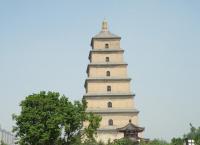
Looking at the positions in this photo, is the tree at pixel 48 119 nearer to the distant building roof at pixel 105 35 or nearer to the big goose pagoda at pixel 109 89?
the big goose pagoda at pixel 109 89

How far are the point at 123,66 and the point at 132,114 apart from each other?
20.5 feet

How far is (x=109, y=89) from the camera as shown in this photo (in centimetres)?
5650

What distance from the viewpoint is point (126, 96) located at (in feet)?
184

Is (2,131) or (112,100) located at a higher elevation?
(2,131)

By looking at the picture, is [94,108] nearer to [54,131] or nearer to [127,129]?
[127,129]

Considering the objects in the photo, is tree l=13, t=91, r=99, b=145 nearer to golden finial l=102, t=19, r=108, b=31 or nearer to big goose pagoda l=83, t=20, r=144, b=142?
big goose pagoda l=83, t=20, r=144, b=142

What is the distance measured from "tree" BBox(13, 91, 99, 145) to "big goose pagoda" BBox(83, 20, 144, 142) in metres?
10.3

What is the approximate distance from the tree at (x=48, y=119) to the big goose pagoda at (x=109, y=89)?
10340 mm

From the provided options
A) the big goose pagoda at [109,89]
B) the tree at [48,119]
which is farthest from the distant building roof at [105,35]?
the tree at [48,119]

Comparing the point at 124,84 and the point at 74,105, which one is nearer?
the point at 74,105

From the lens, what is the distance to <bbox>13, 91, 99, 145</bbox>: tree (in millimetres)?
→ 42469

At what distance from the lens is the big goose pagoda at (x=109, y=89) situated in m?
55.1

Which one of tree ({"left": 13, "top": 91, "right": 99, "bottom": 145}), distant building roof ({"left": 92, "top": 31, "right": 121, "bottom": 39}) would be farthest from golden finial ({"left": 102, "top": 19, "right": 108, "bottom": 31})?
tree ({"left": 13, "top": 91, "right": 99, "bottom": 145})

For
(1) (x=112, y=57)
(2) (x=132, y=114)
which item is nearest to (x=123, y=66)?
(1) (x=112, y=57)
